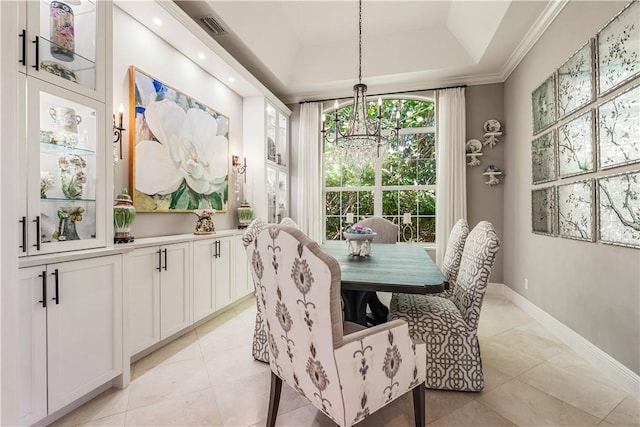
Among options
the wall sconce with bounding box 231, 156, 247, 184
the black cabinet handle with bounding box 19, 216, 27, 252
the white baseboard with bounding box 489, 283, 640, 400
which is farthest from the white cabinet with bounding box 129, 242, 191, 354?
the white baseboard with bounding box 489, 283, 640, 400

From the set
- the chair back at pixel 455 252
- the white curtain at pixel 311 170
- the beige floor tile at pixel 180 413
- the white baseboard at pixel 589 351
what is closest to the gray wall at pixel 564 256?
the white baseboard at pixel 589 351

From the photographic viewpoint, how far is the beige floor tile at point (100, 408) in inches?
59.7

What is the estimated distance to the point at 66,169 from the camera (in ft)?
5.32

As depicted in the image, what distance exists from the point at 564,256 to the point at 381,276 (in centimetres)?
200

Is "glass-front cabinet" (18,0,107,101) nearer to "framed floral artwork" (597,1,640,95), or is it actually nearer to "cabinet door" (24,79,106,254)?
"cabinet door" (24,79,106,254)

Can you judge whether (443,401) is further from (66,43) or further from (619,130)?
(66,43)

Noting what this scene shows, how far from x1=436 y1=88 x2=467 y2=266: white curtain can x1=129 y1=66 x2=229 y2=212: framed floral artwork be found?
9.86 ft

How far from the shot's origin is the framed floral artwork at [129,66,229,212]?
7.99ft

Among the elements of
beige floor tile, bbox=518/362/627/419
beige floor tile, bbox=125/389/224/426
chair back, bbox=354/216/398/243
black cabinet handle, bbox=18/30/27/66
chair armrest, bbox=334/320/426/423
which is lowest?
beige floor tile, bbox=518/362/627/419

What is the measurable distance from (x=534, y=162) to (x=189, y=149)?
3.64m

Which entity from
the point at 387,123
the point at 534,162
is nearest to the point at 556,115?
the point at 534,162

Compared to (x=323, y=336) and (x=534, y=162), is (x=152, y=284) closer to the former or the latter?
(x=323, y=336)

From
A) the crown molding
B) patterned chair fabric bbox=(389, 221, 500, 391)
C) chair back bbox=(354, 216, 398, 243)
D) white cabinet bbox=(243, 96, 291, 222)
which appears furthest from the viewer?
white cabinet bbox=(243, 96, 291, 222)

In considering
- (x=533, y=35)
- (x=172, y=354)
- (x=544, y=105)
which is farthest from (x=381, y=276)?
(x=533, y=35)
